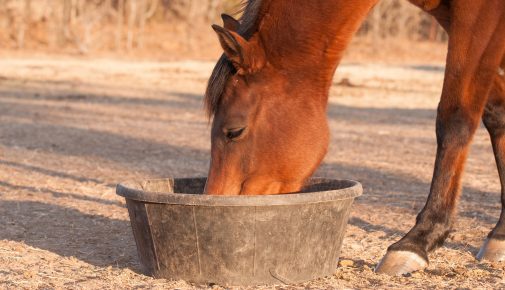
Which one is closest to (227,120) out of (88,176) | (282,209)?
(282,209)

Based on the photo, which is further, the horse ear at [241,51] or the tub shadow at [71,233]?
the tub shadow at [71,233]

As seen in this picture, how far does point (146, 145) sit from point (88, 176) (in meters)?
1.92

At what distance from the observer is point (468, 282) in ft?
11.8

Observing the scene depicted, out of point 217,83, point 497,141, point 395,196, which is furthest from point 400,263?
point 395,196

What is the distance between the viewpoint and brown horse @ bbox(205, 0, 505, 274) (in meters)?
3.51

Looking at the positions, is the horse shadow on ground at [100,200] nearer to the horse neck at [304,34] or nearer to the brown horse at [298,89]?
the brown horse at [298,89]

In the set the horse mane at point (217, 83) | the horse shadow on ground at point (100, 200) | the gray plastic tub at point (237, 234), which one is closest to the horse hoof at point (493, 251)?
the horse shadow on ground at point (100, 200)

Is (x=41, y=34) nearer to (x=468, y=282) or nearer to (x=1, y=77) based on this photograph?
(x=1, y=77)

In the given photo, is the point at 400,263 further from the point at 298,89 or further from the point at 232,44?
the point at 232,44

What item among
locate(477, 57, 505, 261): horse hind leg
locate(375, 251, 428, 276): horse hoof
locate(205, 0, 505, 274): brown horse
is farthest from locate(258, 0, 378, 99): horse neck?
locate(477, 57, 505, 261): horse hind leg

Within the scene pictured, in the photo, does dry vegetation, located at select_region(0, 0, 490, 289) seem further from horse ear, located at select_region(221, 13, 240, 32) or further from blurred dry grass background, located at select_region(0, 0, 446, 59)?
blurred dry grass background, located at select_region(0, 0, 446, 59)

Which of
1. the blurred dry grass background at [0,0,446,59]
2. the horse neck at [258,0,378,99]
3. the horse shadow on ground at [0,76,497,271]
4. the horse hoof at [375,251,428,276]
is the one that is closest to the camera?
the horse neck at [258,0,378,99]

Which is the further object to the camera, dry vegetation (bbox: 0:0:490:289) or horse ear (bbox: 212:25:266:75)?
dry vegetation (bbox: 0:0:490:289)

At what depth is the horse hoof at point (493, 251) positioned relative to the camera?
4074 mm
